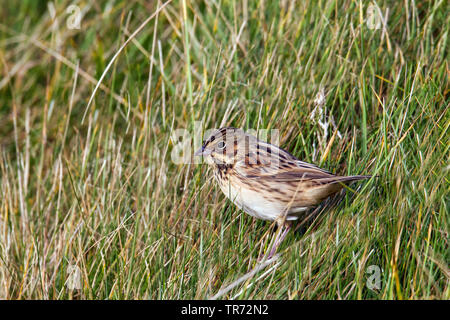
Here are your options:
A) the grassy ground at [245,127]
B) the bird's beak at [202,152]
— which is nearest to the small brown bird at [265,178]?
the bird's beak at [202,152]

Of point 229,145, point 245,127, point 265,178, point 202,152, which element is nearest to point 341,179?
point 265,178

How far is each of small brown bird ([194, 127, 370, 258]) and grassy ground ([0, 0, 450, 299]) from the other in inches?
5.4

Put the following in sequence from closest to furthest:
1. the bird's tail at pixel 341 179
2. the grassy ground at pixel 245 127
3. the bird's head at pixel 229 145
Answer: the grassy ground at pixel 245 127, the bird's tail at pixel 341 179, the bird's head at pixel 229 145

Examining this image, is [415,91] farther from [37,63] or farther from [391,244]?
[37,63]

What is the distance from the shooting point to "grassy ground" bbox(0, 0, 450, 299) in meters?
2.96

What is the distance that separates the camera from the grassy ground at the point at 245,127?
2.96 metres

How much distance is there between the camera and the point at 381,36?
4094mm

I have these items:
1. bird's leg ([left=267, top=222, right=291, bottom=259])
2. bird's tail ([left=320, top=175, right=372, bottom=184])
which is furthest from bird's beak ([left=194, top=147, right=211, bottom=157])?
bird's tail ([left=320, top=175, right=372, bottom=184])

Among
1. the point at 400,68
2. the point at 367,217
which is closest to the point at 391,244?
the point at 367,217

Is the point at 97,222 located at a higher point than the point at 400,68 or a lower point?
lower

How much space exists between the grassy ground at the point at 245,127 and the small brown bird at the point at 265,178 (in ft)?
0.45

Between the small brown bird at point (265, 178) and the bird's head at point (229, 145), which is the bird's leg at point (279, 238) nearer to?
the small brown bird at point (265, 178)
